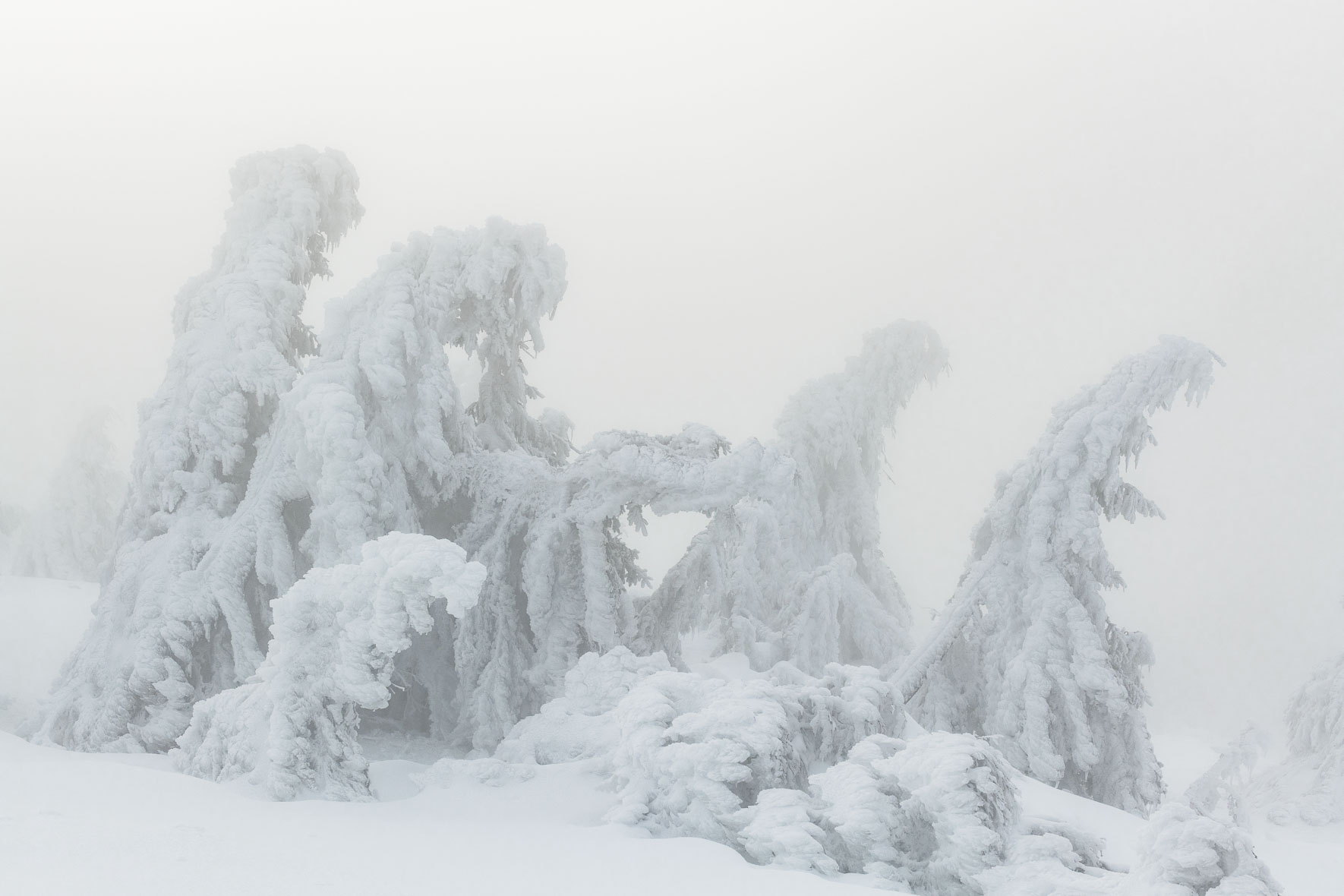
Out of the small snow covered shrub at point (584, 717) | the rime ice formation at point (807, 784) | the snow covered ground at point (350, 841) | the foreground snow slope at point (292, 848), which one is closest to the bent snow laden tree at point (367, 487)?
the small snow covered shrub at point (584, 717)

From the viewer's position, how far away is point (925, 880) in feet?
16.9

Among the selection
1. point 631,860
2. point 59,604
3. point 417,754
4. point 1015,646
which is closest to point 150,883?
point 631,860

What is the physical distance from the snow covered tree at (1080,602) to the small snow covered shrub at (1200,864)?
5.50 metres

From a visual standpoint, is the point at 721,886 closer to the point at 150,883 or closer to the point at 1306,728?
the point at 150,883

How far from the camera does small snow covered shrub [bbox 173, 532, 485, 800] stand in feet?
19.7

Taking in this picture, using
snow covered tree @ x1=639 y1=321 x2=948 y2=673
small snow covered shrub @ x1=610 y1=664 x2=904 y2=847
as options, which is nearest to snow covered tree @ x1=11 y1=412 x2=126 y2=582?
snow covered tree @ x1=639 y1=321 x2=948 y2=673

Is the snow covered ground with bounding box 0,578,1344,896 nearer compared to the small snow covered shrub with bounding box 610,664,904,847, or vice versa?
the snow covered ground with bounding box 0,578,1344,896

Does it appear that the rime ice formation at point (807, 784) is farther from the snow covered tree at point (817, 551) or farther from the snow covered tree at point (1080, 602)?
the snow covered tree at point (1080, 602)

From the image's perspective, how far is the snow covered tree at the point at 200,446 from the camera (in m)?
9.22

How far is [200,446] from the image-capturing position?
10.2m

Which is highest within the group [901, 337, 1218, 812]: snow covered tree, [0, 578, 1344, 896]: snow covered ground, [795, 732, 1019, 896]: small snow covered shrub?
[901, 337, 1218, 812]: snow covered tree

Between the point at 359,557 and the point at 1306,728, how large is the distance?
12.4 m

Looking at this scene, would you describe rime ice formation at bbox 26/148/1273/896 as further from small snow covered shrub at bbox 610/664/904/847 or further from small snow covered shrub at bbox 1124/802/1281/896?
small snow covered shrub at bbox 1124/802/1281/896

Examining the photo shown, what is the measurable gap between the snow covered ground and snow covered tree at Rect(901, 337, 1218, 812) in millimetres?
2781
